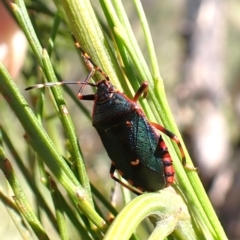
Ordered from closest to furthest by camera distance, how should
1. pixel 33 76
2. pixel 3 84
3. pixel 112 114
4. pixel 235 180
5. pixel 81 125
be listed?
1. pixel 3 84
2. pixel 112 114
3. pixel 33 76
4. pixel 235 180
5. pixel 81 125

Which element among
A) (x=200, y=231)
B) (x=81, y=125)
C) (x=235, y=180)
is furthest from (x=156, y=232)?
(x=81, y=125)

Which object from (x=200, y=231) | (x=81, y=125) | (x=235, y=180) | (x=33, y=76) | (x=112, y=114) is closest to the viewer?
(x=200, y=231)

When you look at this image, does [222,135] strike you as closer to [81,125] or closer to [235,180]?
[235,180]

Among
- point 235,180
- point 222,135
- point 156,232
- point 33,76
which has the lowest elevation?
point 235,180

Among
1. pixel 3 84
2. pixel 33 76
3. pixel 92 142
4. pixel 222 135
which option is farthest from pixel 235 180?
pixel 3 84

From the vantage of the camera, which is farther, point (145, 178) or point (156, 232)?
point (145, 178)

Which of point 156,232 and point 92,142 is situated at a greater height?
point 156,232

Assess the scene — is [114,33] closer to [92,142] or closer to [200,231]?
[200,231]
